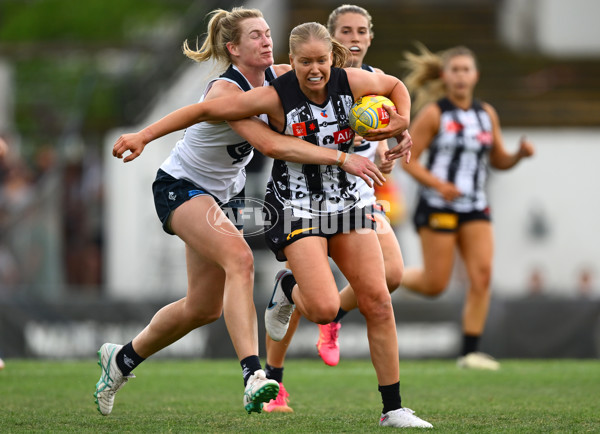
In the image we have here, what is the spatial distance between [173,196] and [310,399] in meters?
1.81

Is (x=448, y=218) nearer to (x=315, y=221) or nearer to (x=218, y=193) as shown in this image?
(x=218, y=193)

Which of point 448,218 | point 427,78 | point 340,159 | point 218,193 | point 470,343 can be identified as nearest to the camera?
point 340,159

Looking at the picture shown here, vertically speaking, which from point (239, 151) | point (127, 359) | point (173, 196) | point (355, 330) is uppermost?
point (239, 151)

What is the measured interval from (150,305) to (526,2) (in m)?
11.2

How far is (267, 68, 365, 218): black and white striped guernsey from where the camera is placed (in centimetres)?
537

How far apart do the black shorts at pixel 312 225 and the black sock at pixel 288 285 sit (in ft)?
0.98

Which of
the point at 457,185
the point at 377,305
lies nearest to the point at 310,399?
the point at 377,305

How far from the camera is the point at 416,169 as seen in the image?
340 inches

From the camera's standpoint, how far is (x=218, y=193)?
19.5 ft

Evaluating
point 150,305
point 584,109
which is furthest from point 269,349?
point 584,109

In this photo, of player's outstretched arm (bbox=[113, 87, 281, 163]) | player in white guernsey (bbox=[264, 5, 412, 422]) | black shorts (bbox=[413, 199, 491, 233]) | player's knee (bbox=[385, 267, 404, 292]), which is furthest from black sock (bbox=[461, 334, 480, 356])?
player's outstretched arm (bbox=[113, 87, 281, 163])

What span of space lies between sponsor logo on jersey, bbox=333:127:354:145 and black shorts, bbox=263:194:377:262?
0.36 metres

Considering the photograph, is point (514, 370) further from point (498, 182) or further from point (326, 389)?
point (498, 182)

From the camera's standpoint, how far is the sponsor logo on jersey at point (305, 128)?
538 centimetres
